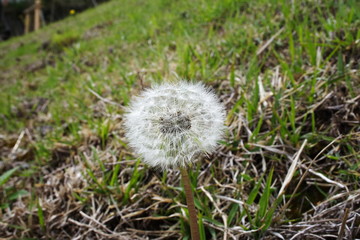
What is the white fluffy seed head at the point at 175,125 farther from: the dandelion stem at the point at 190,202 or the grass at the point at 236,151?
the grass at the point at 236,151

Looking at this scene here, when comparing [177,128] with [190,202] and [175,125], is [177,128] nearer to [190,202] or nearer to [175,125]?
[175,125]

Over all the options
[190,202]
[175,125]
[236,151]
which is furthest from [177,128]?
[236,151]

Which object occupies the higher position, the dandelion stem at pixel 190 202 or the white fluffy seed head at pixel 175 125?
the white fluffy seed head at pixel 175 125

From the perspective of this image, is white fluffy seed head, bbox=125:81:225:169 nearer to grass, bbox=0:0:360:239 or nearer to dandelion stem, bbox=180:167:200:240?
dandelion stem, bbox=180:167:200:240

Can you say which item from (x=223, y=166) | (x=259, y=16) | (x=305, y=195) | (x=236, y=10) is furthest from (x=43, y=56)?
(x=305, y=195)

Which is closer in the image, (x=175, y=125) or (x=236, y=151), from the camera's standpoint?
(x=175, y=125)

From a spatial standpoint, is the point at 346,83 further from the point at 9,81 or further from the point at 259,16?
the point at 9,81

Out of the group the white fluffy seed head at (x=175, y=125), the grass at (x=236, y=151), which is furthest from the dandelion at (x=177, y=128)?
the grass at (x=236, y=151)
